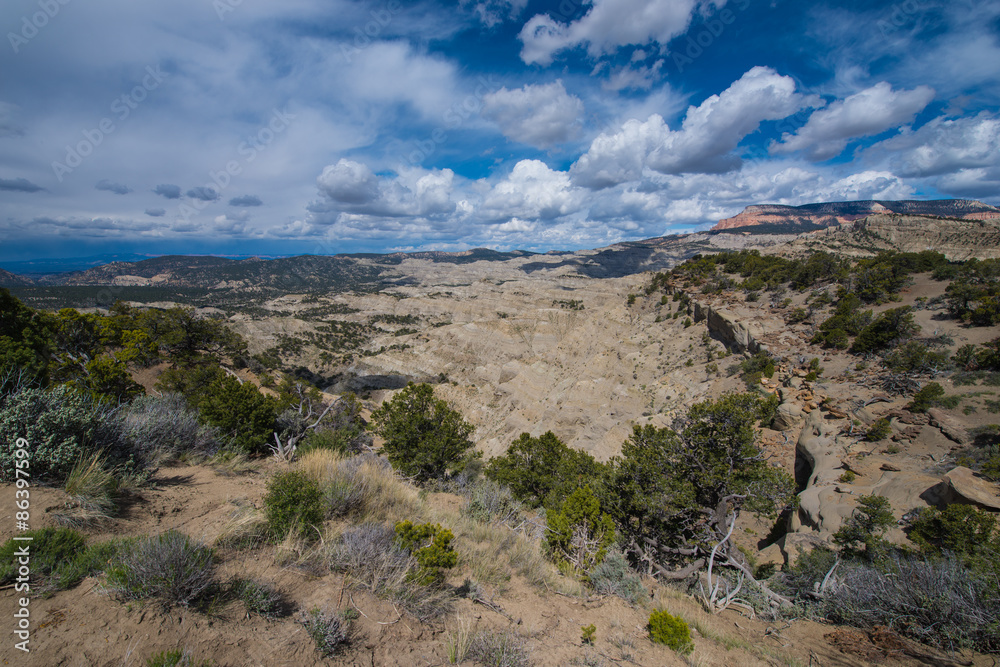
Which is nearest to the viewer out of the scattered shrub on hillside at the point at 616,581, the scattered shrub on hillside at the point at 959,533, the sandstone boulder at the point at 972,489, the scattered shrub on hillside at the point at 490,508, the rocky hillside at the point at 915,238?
the scattered shrub on hillside at the point at 616,581

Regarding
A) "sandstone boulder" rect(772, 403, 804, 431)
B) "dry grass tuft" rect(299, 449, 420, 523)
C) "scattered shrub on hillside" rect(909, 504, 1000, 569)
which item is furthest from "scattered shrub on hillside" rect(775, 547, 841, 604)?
"sandstone boulder" rect(772, 403, 804, 431)

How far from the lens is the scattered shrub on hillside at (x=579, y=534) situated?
6391 mm

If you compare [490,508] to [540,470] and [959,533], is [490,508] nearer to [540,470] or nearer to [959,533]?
[540,470]

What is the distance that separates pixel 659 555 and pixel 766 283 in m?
29.7

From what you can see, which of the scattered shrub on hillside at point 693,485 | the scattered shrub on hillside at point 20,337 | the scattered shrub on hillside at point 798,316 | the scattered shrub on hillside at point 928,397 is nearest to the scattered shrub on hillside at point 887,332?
the scattered shrub on hillside at point 798,316

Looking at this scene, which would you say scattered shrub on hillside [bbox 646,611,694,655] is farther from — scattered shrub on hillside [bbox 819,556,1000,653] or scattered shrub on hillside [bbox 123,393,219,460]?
scattered shrub on hillside [bbox 123,393,219,460]

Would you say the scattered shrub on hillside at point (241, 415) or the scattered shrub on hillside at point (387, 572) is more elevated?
the scattered shrub on hillside at point (387, 572)

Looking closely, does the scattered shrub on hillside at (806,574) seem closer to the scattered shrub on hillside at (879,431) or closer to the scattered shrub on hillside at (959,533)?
the scattered shrub on hillside at (959,533)

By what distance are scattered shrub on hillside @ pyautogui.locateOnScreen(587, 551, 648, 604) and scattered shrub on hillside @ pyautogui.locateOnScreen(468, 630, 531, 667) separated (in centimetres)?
249

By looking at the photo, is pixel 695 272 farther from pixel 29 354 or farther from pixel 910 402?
pixel 29 354

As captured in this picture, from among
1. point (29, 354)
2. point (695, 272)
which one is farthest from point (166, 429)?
point (695, 272)

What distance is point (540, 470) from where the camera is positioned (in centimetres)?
1281

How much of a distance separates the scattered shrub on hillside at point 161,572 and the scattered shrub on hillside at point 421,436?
347 inches

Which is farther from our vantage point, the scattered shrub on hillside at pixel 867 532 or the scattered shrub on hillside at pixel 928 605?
the scattered shrub on hillside at pixel 867 532
